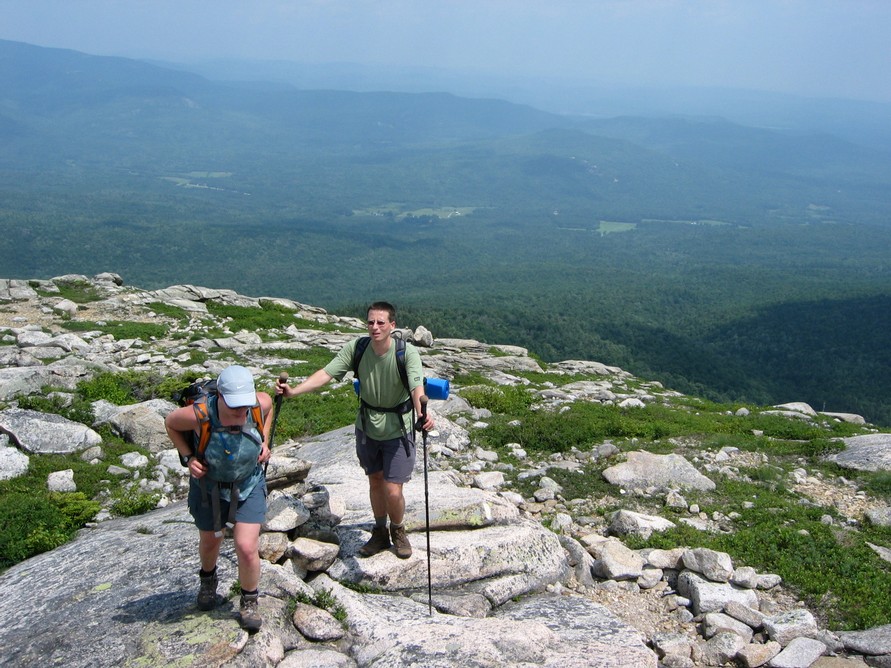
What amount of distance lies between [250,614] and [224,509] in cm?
100

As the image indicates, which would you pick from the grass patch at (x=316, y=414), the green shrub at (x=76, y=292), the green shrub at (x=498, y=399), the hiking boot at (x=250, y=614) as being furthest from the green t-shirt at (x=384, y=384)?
the green shrub at (x=76, y=292)

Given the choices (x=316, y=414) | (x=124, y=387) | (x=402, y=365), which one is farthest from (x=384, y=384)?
(x=124, y=387)

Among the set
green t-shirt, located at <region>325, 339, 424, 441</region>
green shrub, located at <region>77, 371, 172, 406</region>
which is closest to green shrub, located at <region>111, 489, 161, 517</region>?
green t-shirt, located at <region>325, 339, 424, 441</region>

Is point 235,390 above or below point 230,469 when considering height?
above

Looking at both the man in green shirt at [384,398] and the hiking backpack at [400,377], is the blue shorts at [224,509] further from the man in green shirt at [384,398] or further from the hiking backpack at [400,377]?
the hiking backpack at [400,377]

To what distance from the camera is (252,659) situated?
226 inches

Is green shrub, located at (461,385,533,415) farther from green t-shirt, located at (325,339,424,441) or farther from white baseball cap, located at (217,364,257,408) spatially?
white baseball cap, located at (217,364,257,408)

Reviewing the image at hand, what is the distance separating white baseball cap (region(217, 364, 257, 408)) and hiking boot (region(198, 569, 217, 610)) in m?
1.91

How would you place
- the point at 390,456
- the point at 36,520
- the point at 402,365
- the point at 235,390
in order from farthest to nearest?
the point at 36,520
the point at 390,456
the point at 402,365
the point at 235,390

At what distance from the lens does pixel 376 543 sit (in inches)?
303

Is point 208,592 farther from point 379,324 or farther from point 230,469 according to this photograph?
point 379,324

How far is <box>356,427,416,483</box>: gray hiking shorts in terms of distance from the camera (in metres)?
7.27

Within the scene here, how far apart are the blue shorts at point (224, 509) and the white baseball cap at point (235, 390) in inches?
39.2

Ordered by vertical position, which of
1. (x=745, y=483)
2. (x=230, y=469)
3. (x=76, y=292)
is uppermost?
(x=230, y=469)
